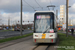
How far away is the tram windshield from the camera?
13578 mm

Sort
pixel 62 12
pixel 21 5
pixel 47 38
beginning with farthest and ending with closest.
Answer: pixel 62 12 < pixel 21 5 < pixel 47 38

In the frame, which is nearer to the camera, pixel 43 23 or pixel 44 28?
pixel 44 28

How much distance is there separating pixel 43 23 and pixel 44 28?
54 centimetres

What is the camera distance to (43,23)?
13.8 metres

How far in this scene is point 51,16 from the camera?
13.9m

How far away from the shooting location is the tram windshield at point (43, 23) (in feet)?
44.5

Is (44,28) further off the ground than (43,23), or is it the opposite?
(43,23)

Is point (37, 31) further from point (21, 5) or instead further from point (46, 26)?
point (21, 5)

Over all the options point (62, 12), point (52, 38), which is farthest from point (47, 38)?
point (62, 12)

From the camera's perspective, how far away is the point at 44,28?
13617 mm

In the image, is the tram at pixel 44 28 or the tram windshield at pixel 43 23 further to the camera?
the tram windshield at pixel 43 23

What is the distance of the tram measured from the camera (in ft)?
44.0

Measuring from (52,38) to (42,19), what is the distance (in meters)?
2.17

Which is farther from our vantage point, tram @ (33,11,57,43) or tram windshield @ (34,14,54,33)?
tram windshield @ (34,14,54,33)
